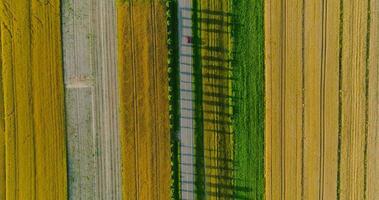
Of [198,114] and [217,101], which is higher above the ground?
[217,101]

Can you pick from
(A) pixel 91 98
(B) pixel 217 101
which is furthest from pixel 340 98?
(A) pixel 91 98

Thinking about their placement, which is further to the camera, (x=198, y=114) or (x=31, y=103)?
(x=198, y=114)

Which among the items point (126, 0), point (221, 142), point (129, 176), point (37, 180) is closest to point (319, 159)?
point (221, 142)

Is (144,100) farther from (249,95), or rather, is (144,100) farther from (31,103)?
(31,103)

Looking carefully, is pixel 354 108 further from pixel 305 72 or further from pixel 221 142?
pixel 221 142

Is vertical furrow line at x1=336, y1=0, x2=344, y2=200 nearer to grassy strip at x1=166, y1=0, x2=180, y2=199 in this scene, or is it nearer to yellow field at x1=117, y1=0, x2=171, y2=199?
grassy strip at x1=166, y1=0, x2=180, y2=199

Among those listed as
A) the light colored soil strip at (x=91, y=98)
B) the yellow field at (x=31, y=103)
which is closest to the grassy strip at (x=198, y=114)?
the light colored soil strip at (x=91, y=98)

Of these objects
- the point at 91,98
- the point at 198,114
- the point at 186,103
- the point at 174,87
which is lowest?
the point at 198,114
